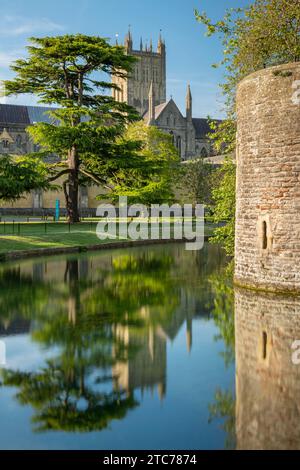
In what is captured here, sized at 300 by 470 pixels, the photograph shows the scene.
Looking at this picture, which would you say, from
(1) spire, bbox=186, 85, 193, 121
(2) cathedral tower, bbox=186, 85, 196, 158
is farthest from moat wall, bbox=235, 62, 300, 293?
(1) spire, bbox=186, 85, 193, 121

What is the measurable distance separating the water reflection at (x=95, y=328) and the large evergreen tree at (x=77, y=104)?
45.7 ft

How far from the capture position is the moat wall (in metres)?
12.2

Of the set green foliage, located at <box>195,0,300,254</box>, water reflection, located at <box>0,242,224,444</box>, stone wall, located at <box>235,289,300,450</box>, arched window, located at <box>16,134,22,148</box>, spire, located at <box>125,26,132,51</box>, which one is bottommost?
water reflection, located at <box>0,242,224,444</box>

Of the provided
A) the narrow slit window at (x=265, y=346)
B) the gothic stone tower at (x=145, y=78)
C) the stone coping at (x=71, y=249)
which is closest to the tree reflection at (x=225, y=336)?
the narrow slit window at (x=265, y=346)

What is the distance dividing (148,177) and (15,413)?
2767 cm

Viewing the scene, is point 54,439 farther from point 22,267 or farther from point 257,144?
point 22,267

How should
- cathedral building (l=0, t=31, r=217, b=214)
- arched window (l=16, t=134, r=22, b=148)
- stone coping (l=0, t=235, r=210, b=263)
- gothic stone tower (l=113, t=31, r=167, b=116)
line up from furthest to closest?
gothic stone tower (l=113, t=31, r=167, b=116) < arched window (l=16, t=134, r=22, b=148) < cathedral building (l=0, t=31, r=217, b=214) < stone coping (l=0, t=235, r=210, b=263)

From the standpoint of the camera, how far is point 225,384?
6789 mm

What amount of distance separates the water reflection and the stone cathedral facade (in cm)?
7700

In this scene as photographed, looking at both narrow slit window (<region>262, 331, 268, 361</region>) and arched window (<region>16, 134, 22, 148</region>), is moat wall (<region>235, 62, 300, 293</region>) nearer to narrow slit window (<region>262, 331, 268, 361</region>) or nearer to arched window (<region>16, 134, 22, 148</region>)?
narrow slit window (<region>262, 331, 268, 361</region>)

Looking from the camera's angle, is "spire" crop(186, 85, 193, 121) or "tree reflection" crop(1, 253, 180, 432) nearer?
"tree reflection" crop(1, 253, 180, 432)

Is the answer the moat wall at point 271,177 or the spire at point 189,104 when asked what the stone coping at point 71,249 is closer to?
the moat wall at point 271,177

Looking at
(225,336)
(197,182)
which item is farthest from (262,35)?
(197,182)

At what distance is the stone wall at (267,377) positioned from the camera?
5.28 metres
